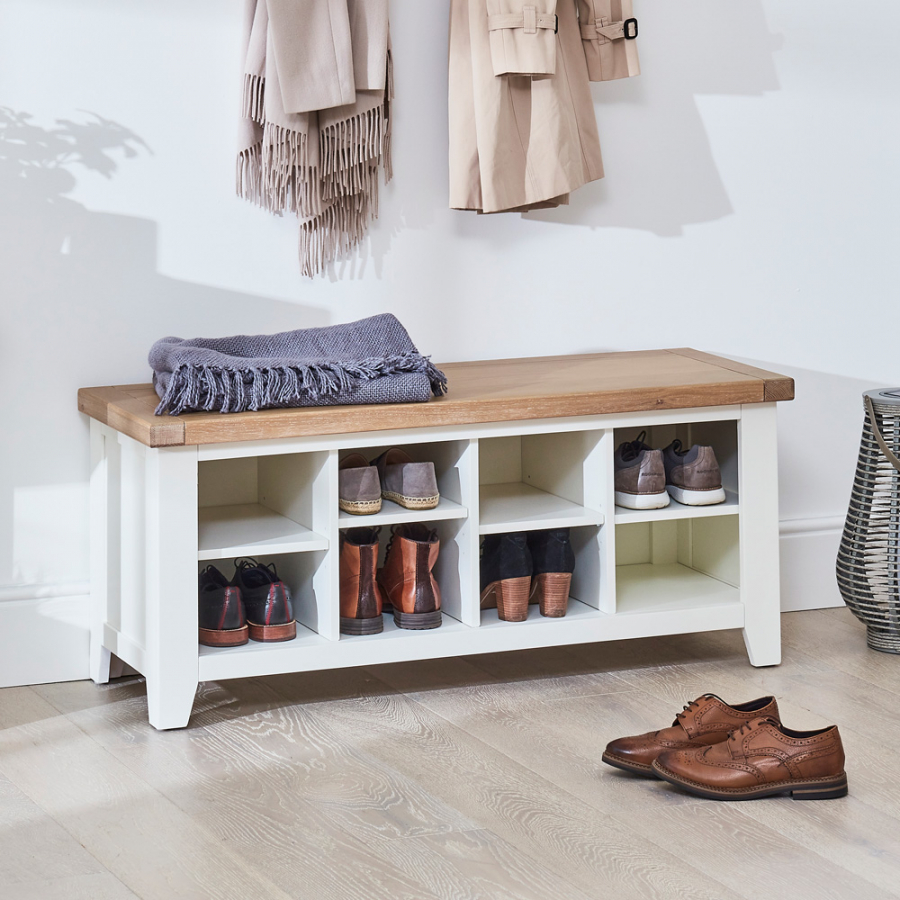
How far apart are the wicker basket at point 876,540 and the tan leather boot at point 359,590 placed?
0.97m

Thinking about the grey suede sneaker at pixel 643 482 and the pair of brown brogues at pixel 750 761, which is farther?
the grey suede sneaker at pixel 643 482

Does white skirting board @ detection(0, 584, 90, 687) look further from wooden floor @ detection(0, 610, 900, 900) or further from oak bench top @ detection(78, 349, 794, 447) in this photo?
oak bench top @ detection(78, 349, 794, 447)

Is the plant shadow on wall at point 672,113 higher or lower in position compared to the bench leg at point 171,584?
higher

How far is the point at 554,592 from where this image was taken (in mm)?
2287

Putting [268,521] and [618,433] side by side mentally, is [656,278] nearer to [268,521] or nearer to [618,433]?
[618,433]

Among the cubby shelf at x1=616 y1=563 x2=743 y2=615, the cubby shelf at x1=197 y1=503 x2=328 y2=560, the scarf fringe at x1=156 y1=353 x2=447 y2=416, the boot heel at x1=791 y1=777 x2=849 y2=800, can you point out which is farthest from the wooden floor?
the scarf fringe at x1=156 y1=353 x2=447 y2=416

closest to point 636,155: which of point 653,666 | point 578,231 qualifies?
point 578,231

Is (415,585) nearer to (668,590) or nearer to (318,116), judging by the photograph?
(668,590)

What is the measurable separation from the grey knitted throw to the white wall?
0.81 feet

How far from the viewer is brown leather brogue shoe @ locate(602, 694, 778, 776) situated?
1.89 metres

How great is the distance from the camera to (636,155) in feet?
8.64

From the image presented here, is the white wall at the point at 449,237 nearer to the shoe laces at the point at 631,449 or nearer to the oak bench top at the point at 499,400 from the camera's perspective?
the oak bench top at the point at 499,400

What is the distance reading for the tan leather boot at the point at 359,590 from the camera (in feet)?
7.20

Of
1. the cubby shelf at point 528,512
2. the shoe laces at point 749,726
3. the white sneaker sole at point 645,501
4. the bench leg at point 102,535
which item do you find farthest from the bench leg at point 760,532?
the bench leg at point 102,535
